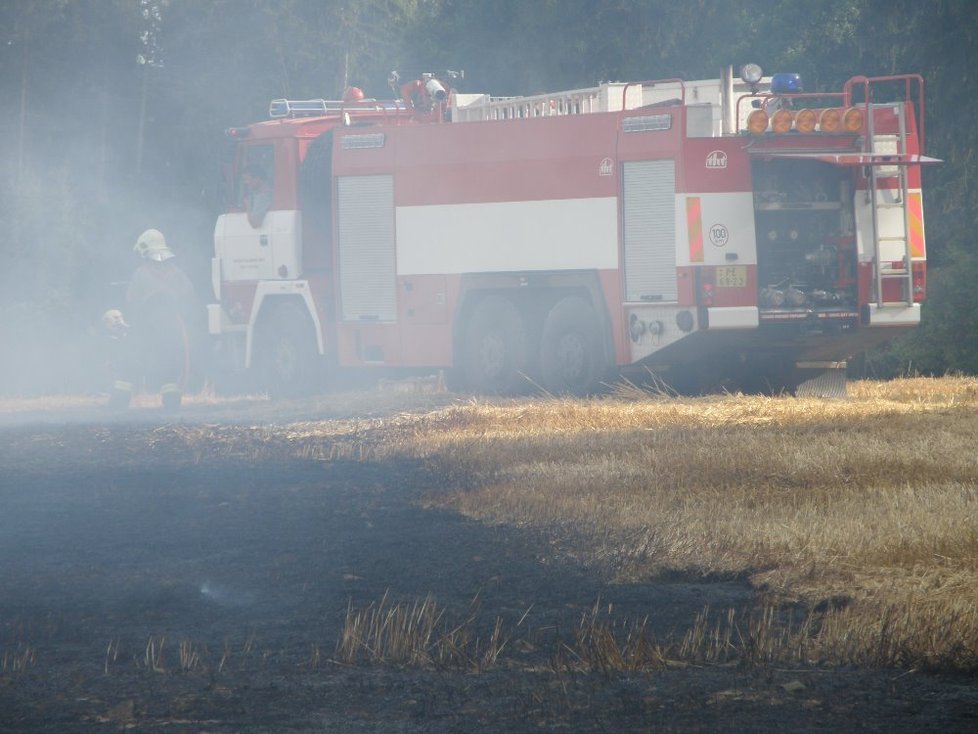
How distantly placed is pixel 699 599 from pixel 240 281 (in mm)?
14253

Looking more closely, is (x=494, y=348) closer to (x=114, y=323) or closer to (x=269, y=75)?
(x=114, y=323)

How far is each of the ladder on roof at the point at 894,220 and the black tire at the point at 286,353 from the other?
697 centimetres

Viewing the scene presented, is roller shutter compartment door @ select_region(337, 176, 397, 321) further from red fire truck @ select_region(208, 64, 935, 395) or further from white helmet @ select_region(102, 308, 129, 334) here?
white helmet @ select_region(102, 308, 129, 334)

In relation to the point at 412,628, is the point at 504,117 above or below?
above

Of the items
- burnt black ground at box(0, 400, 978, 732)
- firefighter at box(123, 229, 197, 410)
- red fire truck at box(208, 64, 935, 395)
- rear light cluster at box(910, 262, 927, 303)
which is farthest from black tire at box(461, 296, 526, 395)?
burnt black ground at box(0, 400, 978, 732)

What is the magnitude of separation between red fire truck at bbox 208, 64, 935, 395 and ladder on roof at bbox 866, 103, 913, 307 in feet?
0.07

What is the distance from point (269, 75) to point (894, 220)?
28.7 m

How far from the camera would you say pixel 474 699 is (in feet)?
16.3

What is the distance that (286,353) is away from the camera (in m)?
19.7

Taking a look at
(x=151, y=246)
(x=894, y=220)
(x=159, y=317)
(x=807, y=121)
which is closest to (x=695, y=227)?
(x=807, y=121)

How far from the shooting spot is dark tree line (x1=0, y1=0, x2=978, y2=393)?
2378 cm

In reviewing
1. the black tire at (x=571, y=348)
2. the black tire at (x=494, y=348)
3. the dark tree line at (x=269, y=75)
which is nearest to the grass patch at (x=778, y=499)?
the black tire at (x=571, y=348)

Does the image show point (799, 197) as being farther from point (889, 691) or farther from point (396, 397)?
point (889, 691)

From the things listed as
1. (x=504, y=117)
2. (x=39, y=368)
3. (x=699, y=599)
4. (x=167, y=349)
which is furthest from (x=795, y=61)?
(x=699, y=599)
